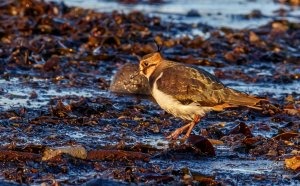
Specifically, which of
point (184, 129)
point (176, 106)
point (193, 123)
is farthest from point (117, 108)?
point (176, 106)

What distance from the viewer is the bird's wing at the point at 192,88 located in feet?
25.2

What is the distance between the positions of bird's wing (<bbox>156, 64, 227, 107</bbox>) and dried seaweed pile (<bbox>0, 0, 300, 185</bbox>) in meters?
0.44

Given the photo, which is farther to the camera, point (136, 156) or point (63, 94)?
point (63, 94)

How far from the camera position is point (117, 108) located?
30.2ft

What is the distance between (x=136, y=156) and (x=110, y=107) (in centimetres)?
236

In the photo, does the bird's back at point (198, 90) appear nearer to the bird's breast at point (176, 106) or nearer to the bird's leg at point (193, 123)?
the bird's breast at point (176, 106)

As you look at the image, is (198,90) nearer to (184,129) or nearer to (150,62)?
(184,129)

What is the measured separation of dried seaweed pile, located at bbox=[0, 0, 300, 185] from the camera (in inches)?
259

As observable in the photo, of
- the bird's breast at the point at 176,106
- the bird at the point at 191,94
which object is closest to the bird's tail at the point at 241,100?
the bird at the point at 191,94

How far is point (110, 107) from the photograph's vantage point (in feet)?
30.1

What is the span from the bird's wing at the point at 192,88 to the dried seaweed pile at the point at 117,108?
441 mm

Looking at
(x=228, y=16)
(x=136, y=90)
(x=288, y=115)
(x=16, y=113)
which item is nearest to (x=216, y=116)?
(x=288, y=115)

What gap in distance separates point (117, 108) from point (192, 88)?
1.74 m

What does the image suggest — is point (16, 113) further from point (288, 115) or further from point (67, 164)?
point (288, 115)
